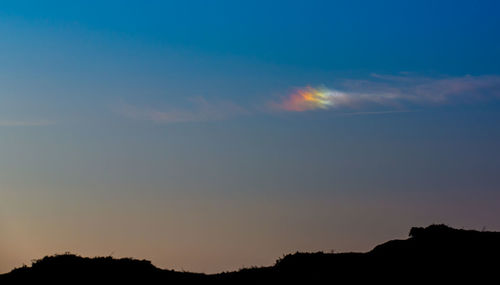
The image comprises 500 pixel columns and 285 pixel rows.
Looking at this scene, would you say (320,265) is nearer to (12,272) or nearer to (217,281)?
(217,281)

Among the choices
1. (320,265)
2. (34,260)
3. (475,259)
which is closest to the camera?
(475,259)

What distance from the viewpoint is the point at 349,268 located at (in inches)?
→ 2146

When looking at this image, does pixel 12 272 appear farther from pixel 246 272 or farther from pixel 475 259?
pixel 475 259

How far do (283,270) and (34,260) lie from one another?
65.0ft

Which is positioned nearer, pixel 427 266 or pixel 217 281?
pixel 427 266

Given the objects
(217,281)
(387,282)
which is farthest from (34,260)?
(387,282)

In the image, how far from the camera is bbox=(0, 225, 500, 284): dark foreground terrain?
51.1 meters

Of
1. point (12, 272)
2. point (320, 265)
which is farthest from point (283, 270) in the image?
point (12, 272)

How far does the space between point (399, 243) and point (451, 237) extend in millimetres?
3929

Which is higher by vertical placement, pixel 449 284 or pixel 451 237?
pixel 451 237

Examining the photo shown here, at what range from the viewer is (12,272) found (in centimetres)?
5953

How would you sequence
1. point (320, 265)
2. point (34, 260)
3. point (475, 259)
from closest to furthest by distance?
point (475, 259), point (320, 265), point (34, 260)

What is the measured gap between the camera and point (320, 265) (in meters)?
56.5

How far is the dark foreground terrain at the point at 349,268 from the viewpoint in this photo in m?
51.1
